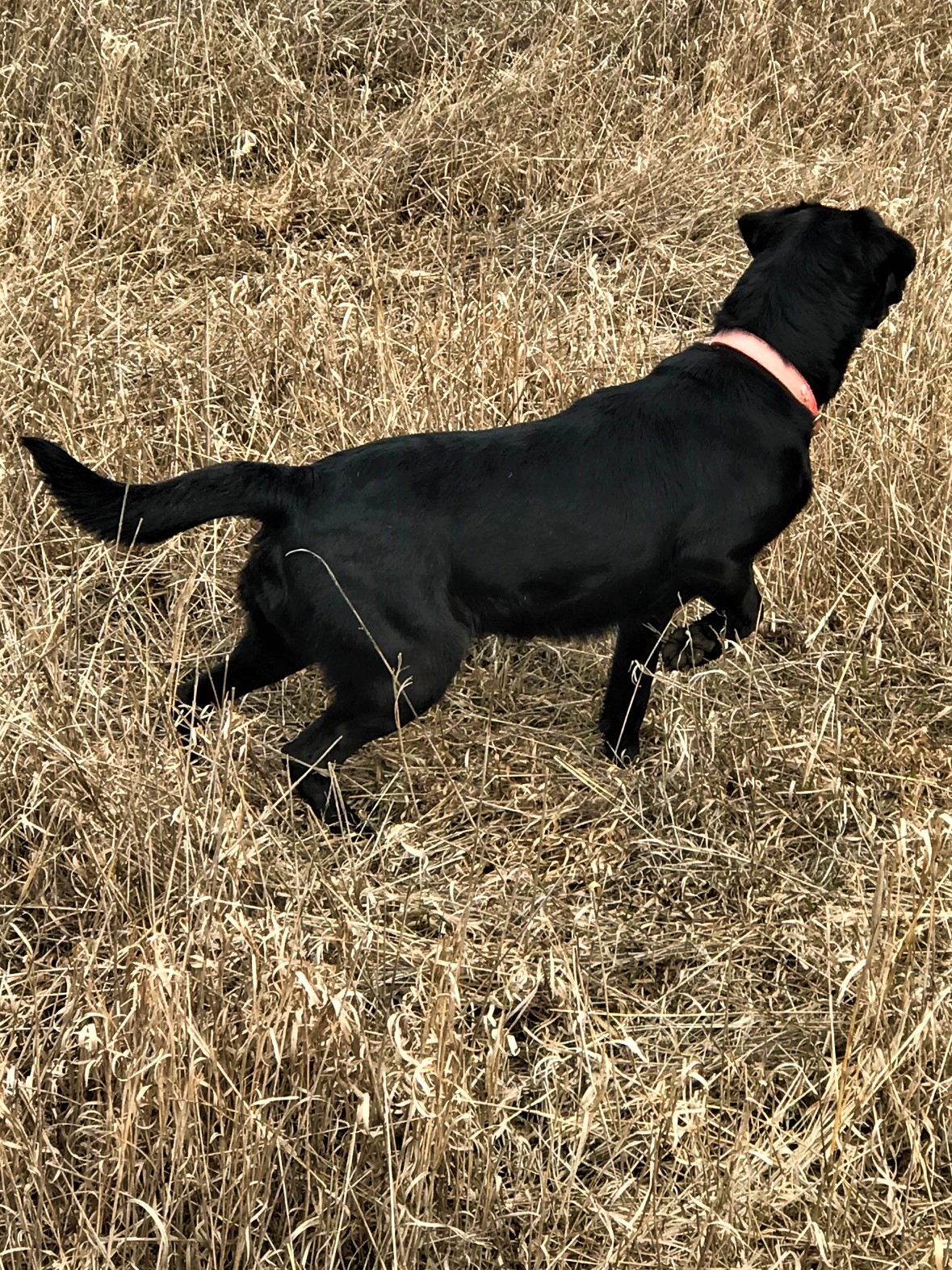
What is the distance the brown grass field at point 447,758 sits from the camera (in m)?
2.09

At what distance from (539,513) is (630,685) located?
2.00 feet

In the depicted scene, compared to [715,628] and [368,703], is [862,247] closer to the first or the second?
[715,628]

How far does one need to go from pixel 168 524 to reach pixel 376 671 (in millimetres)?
530

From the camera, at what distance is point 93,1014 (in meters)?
2.11

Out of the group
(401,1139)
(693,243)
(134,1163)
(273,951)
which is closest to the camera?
(134,1163)

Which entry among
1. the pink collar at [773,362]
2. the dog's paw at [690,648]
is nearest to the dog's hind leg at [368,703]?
the dog's paw at [690,648]

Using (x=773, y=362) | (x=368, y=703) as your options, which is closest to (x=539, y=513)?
→ (x=368, y=703)

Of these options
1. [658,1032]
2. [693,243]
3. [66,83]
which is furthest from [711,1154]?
[66,83]

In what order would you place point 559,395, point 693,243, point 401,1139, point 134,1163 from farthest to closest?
point 693,243 < point 559,395 < point 401,1139 < point 134,1163

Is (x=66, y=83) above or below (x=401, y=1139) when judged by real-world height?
above

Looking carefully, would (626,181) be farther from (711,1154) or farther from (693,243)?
(711,1154)

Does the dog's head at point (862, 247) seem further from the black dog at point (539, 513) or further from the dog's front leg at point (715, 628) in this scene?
the dog's front leg at point (715, 628)

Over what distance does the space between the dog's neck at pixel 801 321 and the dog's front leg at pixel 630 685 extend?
27.4 inches

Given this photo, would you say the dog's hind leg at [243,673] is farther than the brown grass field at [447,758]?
Yes
